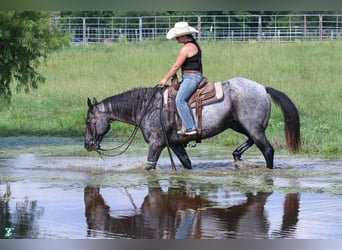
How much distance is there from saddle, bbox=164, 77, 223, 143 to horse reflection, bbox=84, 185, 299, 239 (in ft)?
3.25

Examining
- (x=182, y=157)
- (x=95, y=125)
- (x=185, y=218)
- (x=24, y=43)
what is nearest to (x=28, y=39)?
(x=24, y=43)

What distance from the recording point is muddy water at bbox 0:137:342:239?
7887 millimetres

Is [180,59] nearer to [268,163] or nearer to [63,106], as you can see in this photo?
[268,163]

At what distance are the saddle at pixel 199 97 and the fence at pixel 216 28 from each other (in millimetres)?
1430

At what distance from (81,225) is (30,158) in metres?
3.71

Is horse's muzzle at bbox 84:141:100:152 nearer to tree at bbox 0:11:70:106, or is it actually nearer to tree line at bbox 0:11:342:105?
tree line at bbox 0:11:342:105

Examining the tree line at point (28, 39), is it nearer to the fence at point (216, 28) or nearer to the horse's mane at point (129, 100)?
the fence at point (216, 28)

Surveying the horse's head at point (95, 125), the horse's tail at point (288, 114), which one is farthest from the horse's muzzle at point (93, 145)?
the horse's tail at point (288, 114)

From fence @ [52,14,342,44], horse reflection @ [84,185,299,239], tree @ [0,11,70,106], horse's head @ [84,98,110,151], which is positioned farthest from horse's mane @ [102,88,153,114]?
tree @ [0,11,70,106]

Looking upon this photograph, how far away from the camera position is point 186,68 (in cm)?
1010

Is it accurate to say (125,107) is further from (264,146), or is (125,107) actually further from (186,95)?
(264,146)

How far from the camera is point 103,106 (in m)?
10.8
